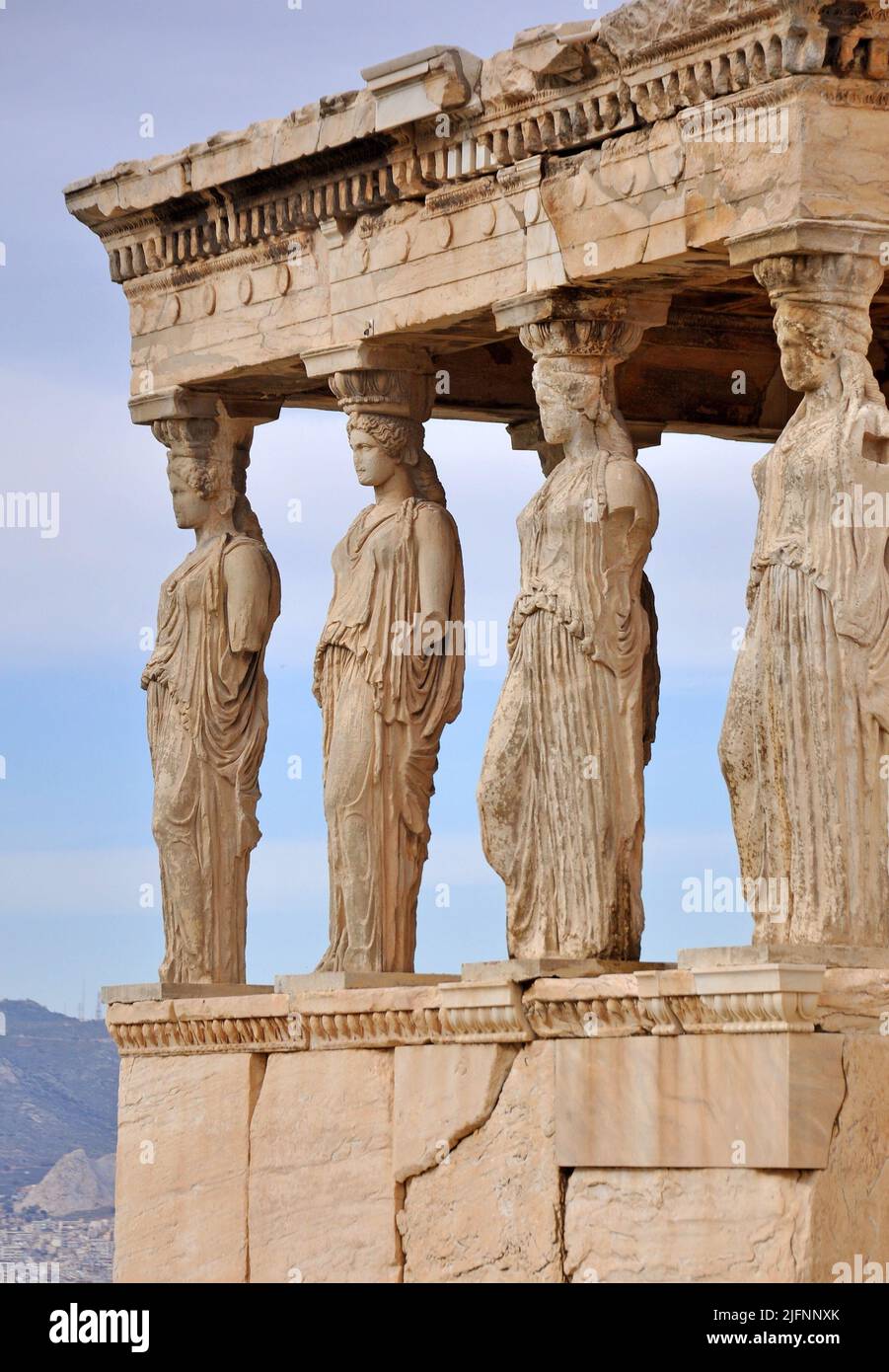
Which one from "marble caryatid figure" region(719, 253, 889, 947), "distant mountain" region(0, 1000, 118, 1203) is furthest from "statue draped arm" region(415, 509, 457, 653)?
"distant mountain" region(0, 1000, 118, 1203)

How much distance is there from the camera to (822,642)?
17.0 metres

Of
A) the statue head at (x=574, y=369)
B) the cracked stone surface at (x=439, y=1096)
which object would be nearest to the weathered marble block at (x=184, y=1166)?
the cracked stone surface at (x=439, y=1096)

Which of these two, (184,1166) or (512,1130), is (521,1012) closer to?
(512,1130)

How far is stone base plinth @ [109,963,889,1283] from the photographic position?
A: 1667cm

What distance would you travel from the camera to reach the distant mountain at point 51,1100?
84.0 feet

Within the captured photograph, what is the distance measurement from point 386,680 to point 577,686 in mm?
1492

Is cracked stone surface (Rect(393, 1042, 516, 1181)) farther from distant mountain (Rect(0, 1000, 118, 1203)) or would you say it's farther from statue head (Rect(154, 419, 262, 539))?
distant mountain (Rect(0, 1000, 118, 1203))

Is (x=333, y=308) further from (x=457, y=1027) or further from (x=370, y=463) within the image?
(x=457, y=1027)

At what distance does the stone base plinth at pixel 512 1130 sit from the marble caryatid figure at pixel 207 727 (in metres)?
0.53

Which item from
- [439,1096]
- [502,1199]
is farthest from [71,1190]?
[502,1199]

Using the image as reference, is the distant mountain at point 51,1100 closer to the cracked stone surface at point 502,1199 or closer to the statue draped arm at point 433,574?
the statue draped arm at point 433,574

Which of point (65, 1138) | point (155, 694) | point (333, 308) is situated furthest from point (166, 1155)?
point (65, 1138)

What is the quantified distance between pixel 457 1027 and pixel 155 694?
127 inches

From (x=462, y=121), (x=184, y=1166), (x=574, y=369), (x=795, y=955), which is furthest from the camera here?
(x=184, y=1166)
